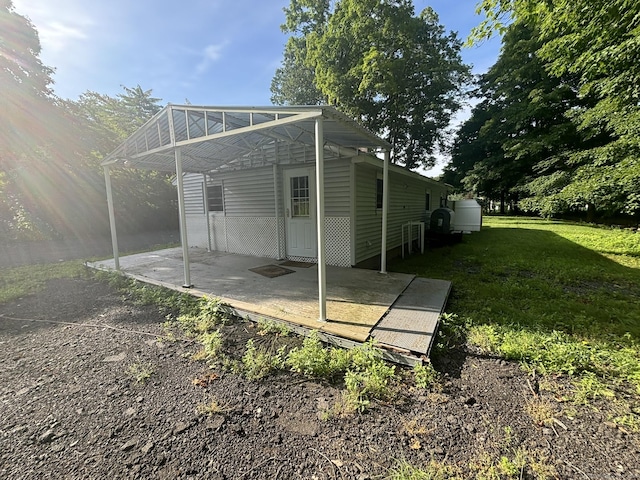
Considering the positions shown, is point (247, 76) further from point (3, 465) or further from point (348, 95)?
point (3, 465)

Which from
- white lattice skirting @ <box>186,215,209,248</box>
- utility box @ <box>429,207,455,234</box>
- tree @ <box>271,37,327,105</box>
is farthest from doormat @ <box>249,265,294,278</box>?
tree @ <box>271,37,327,105</box>

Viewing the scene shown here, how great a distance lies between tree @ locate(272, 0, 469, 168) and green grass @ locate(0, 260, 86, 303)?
13.3m

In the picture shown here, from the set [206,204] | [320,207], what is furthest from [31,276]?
[320,207]

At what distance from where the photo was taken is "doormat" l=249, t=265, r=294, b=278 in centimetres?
548

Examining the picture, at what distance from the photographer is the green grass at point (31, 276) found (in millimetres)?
5164

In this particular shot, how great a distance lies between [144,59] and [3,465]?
8856 mm

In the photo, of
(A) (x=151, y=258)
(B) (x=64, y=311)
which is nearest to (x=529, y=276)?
(B) (x=64, y=311)

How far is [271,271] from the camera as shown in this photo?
573 centimetres

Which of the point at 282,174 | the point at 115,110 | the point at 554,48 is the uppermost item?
the point at 115,110

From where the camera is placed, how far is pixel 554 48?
596cm

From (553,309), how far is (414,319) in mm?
2326

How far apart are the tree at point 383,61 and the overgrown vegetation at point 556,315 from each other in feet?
28.9

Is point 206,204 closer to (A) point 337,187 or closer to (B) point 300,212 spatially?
(B) point 300,212

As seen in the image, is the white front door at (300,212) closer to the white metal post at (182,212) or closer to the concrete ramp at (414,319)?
the white metal post at (182,212)
